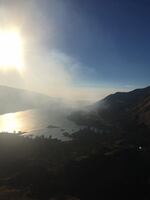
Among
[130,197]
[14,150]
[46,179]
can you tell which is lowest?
[130,197]

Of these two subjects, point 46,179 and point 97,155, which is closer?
point 46,179

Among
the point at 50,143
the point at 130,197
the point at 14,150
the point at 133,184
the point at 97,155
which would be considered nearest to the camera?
the point at 130,197

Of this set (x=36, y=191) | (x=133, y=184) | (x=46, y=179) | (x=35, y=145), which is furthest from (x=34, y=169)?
(x=35, y=145)

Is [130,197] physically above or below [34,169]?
below

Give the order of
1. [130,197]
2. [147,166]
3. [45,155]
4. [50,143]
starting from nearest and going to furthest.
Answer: [130,197] < [147,166] < [45,155] < [50,143]

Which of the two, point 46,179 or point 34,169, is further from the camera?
point 34,169

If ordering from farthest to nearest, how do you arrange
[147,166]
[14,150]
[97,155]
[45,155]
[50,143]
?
[50,143] < [14,150] < [45,155] < [97,155] < [147,166]

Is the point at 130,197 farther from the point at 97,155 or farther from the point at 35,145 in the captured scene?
the point at 35,145

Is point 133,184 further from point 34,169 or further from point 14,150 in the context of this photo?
point 14,150

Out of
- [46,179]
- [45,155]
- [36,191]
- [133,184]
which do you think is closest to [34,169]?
[46,179]
